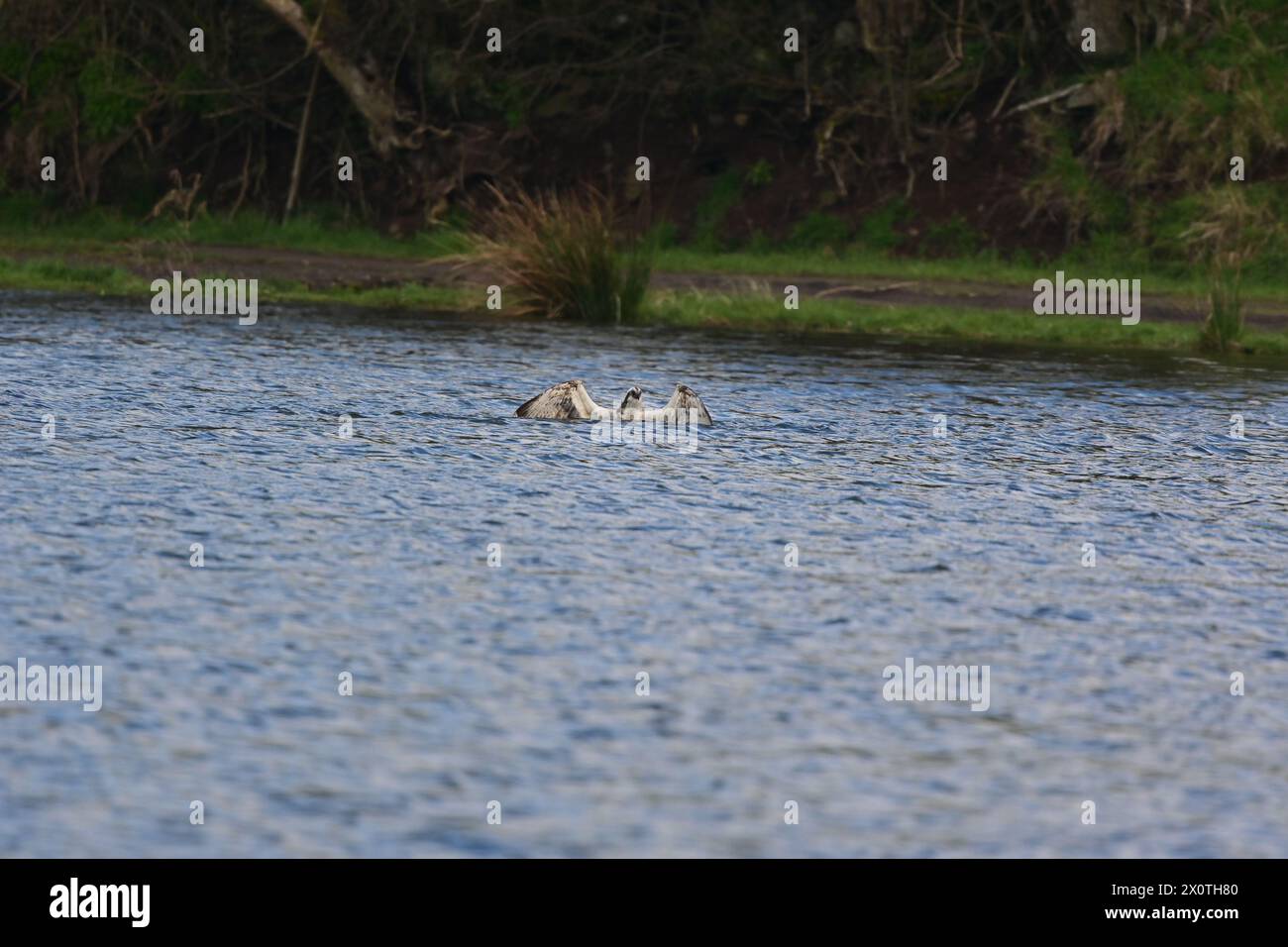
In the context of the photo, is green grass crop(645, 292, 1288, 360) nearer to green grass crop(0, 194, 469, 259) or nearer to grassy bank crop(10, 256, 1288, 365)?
grassy bank crop(10, 256, 1288, 365)

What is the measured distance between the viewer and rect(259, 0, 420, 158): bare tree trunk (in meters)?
34.2

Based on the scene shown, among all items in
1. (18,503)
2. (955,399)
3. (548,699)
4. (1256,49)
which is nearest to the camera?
(548,699)

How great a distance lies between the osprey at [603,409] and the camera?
1709 cm

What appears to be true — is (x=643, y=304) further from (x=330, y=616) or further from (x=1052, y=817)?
(x=1052, y=817)

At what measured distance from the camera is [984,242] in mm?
31188

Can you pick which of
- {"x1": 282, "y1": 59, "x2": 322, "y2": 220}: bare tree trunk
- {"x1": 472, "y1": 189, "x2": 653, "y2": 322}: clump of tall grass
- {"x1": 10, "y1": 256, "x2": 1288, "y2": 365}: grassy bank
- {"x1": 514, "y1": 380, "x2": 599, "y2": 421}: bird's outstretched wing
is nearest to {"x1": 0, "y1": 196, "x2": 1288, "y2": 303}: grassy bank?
{"x1": 282, "y1": 59, "x2": 322, "y2": 220}: bare tree trunk

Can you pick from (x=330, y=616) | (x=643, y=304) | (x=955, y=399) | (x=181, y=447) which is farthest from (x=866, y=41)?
(x=330, y=616)

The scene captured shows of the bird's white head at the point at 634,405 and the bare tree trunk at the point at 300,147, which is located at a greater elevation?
the bare tree trunk at the point at 300,147

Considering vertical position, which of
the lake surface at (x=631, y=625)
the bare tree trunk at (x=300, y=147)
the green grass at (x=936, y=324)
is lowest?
the lake surface at (x=631, y=625)

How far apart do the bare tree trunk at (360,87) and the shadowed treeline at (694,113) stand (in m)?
0.04

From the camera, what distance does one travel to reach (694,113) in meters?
35.3

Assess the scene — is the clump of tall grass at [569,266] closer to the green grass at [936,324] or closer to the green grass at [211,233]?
the green grass at [936,324]

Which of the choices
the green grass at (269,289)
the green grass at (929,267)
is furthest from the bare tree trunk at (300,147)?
the green grass at (929,267)
